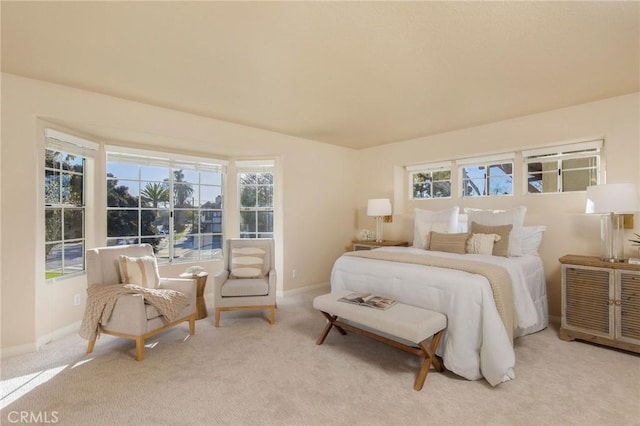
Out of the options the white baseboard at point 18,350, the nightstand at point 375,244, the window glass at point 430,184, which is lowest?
the white baseboard at point 18,350

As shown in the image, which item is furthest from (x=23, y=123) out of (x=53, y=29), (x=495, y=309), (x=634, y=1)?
(x=634, y=1)

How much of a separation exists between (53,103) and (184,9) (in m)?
1.95

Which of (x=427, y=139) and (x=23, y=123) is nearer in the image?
(x=23, y=123)

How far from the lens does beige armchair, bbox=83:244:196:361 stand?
98.3 inches

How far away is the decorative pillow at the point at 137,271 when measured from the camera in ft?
9.39

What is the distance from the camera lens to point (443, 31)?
1.97 m

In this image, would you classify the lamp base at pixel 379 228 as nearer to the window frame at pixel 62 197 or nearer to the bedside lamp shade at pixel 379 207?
the bedside lamp shade at pixel 379 207

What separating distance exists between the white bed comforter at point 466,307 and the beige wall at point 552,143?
1122 mm

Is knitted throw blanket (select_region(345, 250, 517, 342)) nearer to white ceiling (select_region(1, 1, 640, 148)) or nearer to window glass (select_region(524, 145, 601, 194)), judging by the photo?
white ceiling (select_region(1, 1, 640, 148))

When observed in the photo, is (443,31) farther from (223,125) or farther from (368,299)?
(223,125)

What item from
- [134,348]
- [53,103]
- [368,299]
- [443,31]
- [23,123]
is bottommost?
[134,348]

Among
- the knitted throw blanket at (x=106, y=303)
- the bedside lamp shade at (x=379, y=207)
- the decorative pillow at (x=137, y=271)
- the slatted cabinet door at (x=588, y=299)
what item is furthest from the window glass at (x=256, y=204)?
the slatted cabinet door at (x=588, y=299)

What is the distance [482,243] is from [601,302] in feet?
3.49

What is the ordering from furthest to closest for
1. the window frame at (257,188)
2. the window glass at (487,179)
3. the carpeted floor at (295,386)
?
the window frame at (257,188) → the window glass at (487,179) → the carpeted floor at (295,386)
